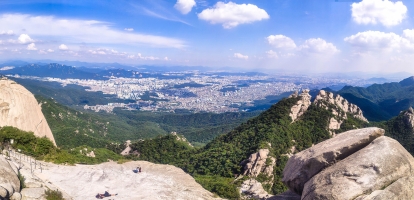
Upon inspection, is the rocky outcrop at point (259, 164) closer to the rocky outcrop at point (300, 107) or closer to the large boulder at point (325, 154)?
the rocky outcrop at point (300, 107)

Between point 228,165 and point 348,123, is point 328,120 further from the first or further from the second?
point 228,165

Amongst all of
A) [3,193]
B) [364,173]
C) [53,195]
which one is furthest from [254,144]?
[3,193]

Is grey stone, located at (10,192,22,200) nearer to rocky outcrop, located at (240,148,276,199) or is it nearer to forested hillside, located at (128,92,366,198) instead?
forested hillside, located at (128,92,366,198)

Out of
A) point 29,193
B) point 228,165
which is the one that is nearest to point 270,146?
point 228,165

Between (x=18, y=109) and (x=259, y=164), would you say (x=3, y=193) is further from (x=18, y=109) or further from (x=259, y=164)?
(x=259, y=164)

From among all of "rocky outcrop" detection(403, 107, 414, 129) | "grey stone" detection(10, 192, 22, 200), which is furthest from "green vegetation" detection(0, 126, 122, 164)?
"rocky outcrop" detection(403, 107, 414, 129)

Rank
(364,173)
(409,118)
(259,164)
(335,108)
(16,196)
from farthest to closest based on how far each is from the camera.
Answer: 1. (409,118)
2. (335,108)
3. (259,164)
4. (16,196)
5. (364,173)

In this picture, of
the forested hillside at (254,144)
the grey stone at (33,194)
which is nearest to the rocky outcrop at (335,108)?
the forested hillside at (254,144)
